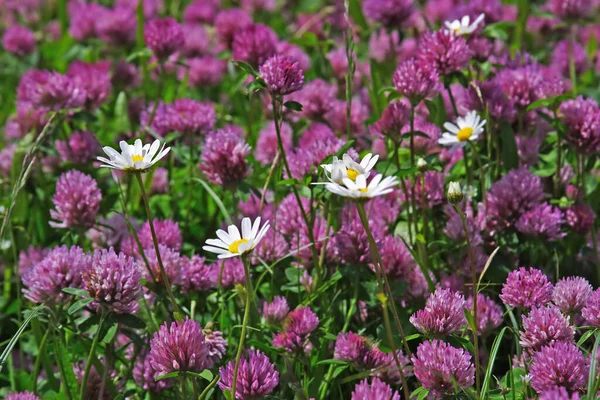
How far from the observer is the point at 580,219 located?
2.01 m

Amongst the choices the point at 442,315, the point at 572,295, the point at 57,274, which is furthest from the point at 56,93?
the point at 572,295

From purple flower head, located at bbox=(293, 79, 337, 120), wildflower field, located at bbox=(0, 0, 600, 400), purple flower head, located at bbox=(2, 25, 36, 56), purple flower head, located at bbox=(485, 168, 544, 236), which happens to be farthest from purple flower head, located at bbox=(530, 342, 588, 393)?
purple flower head, located at bbox=(2, 25, 36, 56)

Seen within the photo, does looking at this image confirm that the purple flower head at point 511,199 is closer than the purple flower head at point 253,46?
Yes

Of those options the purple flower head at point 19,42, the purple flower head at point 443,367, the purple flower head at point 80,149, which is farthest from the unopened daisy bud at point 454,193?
the purple flower head at point 19,42

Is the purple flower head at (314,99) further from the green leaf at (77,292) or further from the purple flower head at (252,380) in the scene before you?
the purple flower head at (252,380)

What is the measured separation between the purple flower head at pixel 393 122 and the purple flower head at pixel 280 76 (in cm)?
28

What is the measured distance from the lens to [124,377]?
6.23 feet

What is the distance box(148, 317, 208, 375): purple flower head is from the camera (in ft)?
4.74

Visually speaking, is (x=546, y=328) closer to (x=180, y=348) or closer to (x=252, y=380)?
(x=252, y=380)

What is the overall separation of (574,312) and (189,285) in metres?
0.80

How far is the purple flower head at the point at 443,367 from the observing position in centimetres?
141

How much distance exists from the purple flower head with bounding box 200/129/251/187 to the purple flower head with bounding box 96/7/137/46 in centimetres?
149

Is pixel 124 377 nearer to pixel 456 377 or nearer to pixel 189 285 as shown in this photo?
pixel 189 285

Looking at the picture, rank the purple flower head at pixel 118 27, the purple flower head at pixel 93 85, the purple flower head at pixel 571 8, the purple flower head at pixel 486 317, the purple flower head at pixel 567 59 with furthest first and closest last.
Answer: the purple flower head at pixel 118 27, the purple flower head at pixel 567 59, the purple flower head at pixel 571 8, the purple flower head at pixel 93 85, the purple flower head at pixel 486 317
